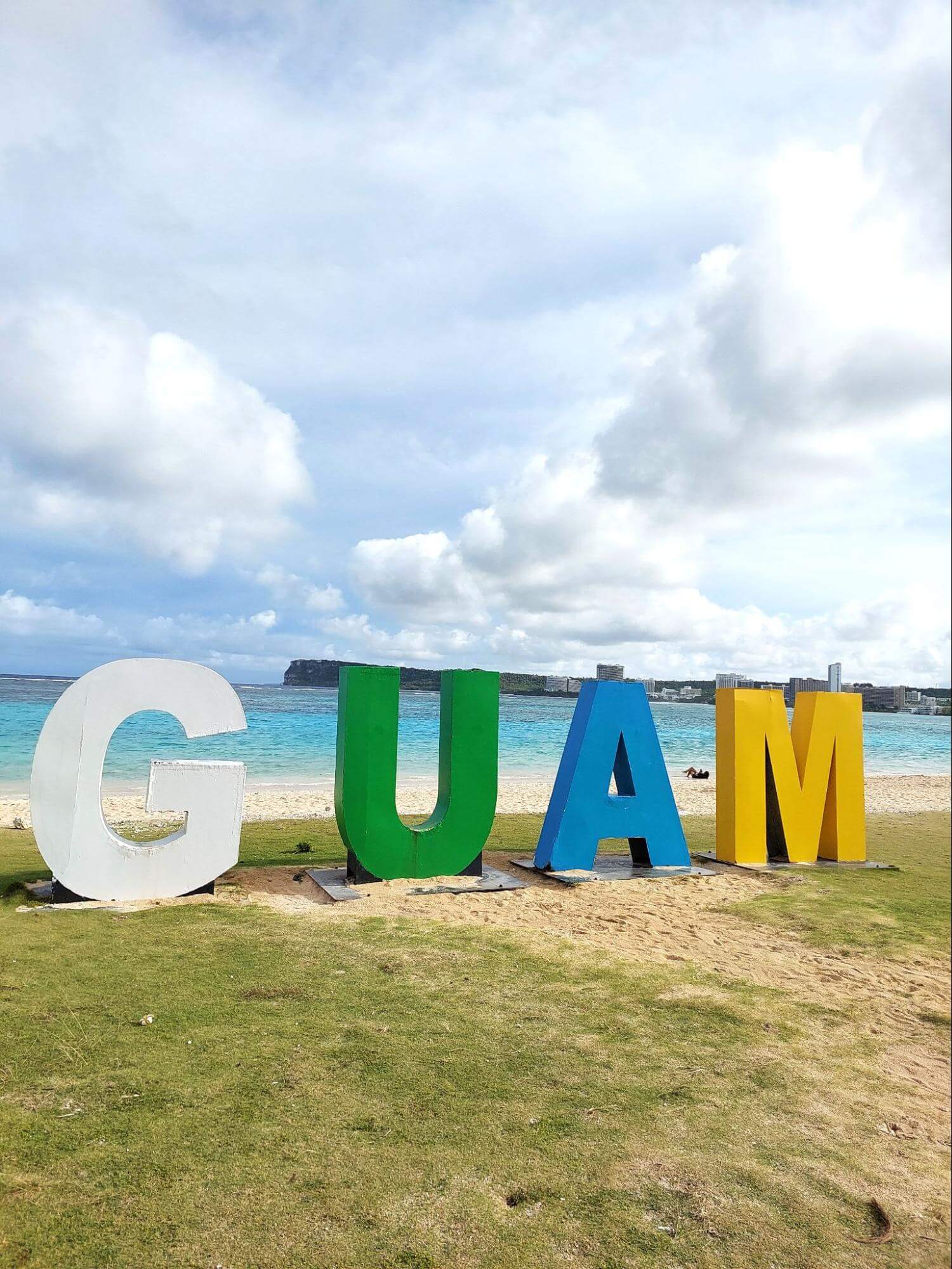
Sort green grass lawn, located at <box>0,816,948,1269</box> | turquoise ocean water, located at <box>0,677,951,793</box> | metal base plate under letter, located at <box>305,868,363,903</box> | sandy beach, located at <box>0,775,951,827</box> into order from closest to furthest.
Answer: green grass lawn, located at <box>0,816,948,1269</box>, metal base plate under letter, located at <box>305,868,363,903</box>, sandy beach, located at <box>0,775,951,827</box>, turquoise ocean water, located at <box>0,677,951,793</box>

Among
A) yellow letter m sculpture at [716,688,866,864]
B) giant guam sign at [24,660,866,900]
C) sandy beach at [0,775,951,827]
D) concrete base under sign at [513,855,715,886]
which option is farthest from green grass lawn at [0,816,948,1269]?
sandy beach at [0,775,951,827]

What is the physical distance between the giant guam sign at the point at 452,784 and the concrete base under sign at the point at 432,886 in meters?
0.16

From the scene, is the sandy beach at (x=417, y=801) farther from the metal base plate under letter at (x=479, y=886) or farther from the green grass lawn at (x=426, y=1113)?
the green grass lawn at (x=426, y=1113)

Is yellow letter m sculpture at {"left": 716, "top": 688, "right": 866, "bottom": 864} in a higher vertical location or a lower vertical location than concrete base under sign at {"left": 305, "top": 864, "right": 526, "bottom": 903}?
higher

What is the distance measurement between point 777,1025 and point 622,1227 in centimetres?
237

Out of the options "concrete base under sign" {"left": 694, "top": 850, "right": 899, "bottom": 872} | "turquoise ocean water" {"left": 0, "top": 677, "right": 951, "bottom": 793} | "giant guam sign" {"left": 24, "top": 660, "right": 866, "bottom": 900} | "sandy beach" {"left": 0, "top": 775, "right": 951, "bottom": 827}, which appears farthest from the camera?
"turquoise ocean water" {"left": 0, "top": 677, "right": 951, "bottom": 793}

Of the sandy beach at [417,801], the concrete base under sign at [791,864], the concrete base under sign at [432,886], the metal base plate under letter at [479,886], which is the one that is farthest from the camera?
the sandy beach at [417,801]

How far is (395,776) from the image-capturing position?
7.81m

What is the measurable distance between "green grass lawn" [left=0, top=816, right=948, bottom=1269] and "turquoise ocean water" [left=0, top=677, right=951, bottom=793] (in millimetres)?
7776

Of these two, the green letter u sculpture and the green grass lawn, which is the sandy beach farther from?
the green grass lawn

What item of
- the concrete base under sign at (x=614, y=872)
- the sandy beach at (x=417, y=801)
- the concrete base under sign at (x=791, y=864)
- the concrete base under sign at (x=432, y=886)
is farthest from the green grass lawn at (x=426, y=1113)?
the sandy beach at (x=417, y=801)

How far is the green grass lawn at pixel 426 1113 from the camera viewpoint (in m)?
2.77

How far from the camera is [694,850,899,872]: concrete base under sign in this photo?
9828mm

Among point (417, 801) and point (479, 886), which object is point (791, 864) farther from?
point (417, 801)
